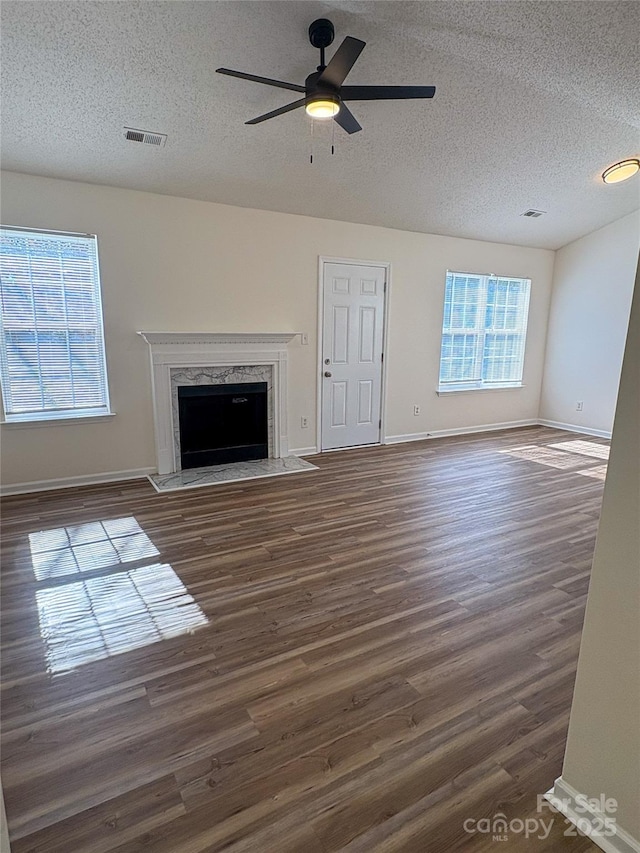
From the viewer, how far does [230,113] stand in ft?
10.9

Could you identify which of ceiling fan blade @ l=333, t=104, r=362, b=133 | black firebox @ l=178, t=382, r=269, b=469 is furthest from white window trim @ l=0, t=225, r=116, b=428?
ceiling fan blade @ l=333, t=104, r=362, b=133

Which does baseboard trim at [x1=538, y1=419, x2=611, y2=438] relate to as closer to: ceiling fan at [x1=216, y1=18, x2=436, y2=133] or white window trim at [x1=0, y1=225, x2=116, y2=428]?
ceiling fan at [x1=216, y1=18, x2=436, y2=133]

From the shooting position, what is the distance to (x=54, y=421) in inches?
164

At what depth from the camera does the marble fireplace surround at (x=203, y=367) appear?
14.9 ft

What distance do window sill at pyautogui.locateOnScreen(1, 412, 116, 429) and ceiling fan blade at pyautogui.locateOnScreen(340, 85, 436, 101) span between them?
3380 millimetres

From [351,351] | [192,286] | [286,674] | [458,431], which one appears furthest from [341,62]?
[458,431]

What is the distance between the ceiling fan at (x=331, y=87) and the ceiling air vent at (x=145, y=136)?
4.22 feet

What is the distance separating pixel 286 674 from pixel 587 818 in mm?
1144

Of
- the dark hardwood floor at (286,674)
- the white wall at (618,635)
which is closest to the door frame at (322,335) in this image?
the dark hardwood floor at (286,674)

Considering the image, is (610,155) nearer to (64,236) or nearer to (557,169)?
(557,169)

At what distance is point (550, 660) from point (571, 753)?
72 centimetres

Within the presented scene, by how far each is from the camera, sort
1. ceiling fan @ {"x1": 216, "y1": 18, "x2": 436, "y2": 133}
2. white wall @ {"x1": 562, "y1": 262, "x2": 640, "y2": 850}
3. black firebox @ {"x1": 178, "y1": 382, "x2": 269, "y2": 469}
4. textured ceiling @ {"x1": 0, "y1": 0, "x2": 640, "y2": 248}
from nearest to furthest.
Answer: white wall @ {"x1": 562, "y1": 262, "x2": 640, "y2": 850} < textured ceiling @ {"x1": 0, "y1": 0, "x2": 640, "y2": 248} < ceiling fan @ {"x1": 216, "y1": 18, "x2": 436, "y2": 133} < black firebox @ {"x1": 178, "y1": 382, "x2": 269, "y2": 469}

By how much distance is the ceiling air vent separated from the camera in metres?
3.40

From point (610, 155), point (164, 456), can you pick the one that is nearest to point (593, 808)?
point (164, 456)
